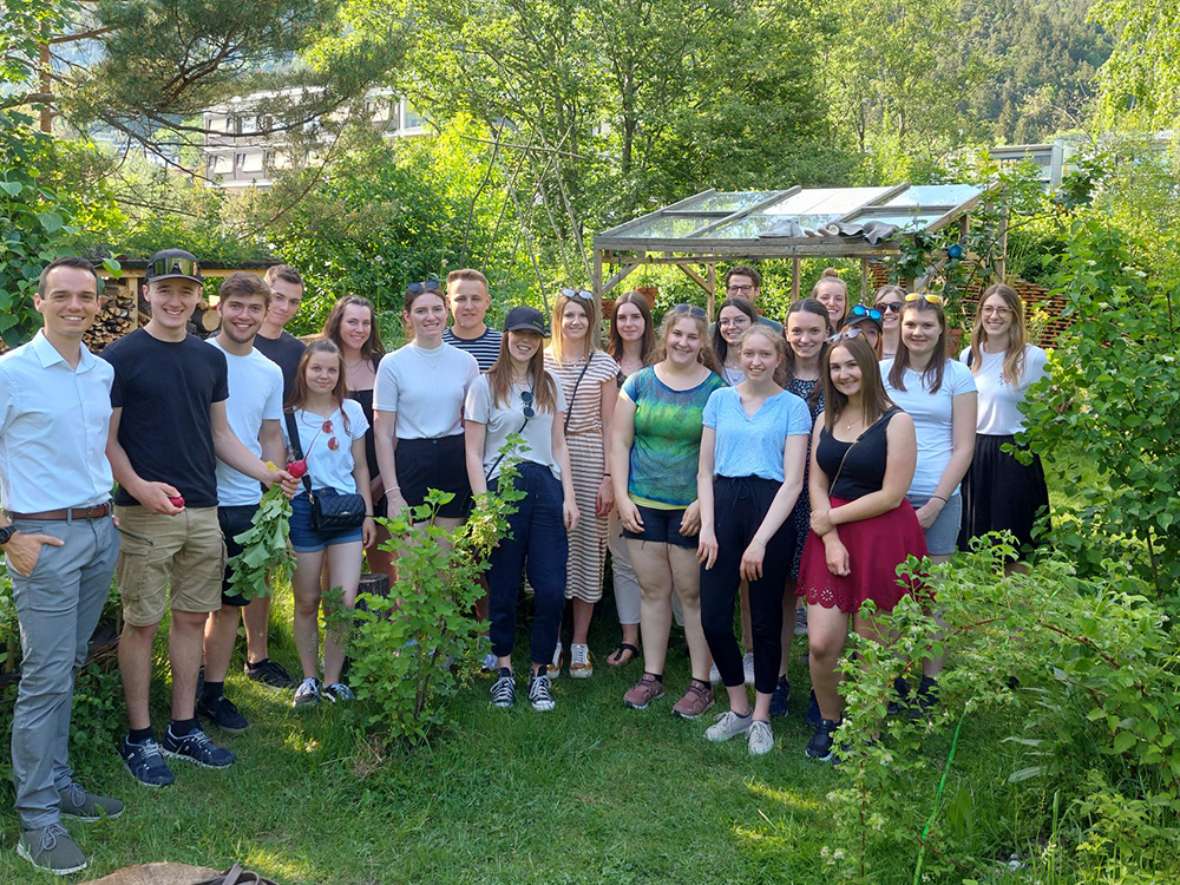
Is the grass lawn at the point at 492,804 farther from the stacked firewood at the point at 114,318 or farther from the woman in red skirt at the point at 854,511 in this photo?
the stacked firewood at the point at 114,318

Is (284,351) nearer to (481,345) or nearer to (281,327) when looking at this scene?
(281,327)

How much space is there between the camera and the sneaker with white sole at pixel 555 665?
17.6 ft

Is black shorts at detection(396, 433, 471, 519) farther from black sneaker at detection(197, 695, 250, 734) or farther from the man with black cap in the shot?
black sneaker at detection(197, 695, 250, 734)

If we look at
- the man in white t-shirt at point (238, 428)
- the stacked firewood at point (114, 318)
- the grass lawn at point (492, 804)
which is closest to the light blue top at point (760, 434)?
the grass lawn at point (492, 804)

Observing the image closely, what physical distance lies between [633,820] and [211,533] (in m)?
1.97

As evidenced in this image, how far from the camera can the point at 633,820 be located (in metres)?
4.13

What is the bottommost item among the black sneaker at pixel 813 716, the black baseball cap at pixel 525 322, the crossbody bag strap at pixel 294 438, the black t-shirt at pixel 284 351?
the black sneaker at pixel 813 716

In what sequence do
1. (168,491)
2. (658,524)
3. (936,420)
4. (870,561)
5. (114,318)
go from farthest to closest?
1. (114,318)
2. (658,524)
3. (936,420)
4. (870,561)
5. (168,491)

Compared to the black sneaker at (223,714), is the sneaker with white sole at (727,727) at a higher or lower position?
lower

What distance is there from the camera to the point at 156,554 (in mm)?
4258

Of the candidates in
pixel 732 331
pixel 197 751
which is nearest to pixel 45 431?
pixel 197 751

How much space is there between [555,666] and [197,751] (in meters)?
1.70

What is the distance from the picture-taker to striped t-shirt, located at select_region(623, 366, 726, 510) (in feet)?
16.6

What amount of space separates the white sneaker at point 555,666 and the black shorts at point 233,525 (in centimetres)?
148
